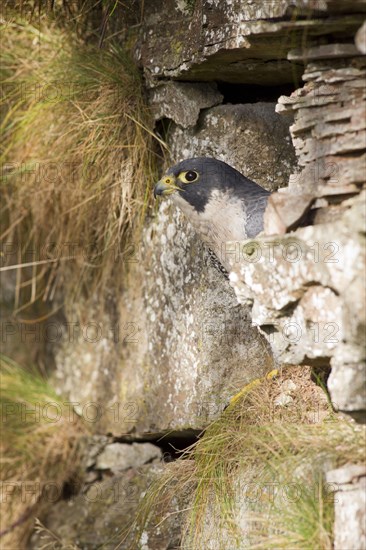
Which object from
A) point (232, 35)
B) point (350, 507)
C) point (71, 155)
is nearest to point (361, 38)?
point (232, 35)

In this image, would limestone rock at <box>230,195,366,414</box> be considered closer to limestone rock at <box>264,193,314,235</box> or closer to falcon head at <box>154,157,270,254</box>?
limestone rock at <box>264,193,314,235</box>

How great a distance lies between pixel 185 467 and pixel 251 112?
1.82 metres

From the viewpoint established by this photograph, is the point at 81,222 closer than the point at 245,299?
No

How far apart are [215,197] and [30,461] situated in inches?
82.3

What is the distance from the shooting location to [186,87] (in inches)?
173

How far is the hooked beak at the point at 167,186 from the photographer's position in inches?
160

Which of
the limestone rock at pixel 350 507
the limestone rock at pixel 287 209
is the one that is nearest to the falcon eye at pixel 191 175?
the limestone rock at pixel 287 209

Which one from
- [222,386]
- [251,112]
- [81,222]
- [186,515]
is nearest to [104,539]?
[186,515]

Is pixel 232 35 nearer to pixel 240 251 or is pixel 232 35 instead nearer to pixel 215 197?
pixel 215 197

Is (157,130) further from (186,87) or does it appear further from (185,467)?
(185,467)

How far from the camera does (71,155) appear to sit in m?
4.68

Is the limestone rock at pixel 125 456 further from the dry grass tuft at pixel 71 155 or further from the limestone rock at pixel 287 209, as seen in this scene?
the limestone rock at pixel 287 209

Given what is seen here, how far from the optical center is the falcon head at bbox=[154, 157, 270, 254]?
12.7 ft

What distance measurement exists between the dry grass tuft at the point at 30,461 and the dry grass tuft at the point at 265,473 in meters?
1.09
